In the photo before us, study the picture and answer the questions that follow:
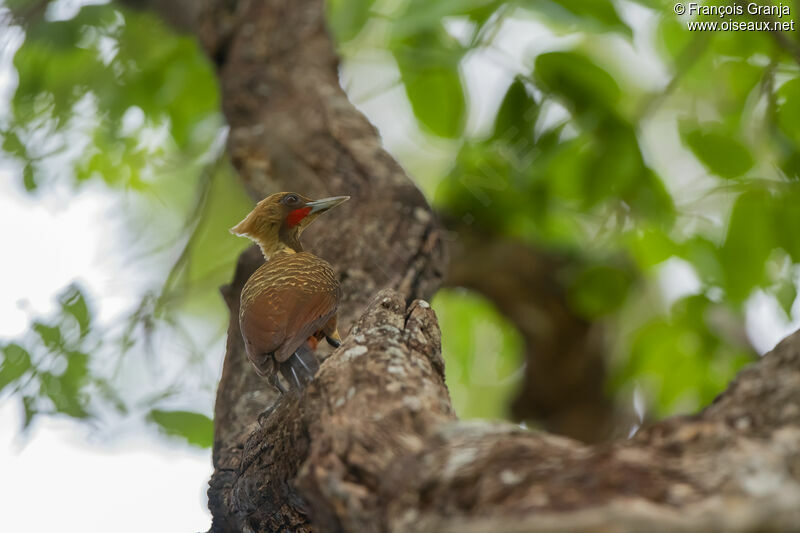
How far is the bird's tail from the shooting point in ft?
3.28

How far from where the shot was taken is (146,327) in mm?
1801

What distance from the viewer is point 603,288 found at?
231cm

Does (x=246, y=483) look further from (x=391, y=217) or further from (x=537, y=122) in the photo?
(x=537, y=122)

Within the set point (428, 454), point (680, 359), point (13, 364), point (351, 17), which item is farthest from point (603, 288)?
point (428, 454)

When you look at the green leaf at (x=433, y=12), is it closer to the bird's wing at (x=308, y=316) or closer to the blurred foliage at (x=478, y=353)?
the bird's wing at (x=308, y=316)

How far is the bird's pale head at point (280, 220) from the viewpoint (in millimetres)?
1264

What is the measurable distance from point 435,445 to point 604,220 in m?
1.60

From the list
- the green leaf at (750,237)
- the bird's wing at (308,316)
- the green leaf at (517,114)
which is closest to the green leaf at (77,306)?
the bird's wing at (308,316)

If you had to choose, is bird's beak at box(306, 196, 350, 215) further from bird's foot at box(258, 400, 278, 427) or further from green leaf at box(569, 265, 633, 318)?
green leaf at box(569, 265, 633, 318)

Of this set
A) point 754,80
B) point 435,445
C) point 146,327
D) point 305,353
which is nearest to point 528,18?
point 754,80

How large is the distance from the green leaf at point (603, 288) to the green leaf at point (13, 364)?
1.43 meters

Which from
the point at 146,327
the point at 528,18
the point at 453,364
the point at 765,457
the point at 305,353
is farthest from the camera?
the point at 453,364

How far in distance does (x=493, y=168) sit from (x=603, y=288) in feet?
1.49

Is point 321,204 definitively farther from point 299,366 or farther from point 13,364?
point 13,364
